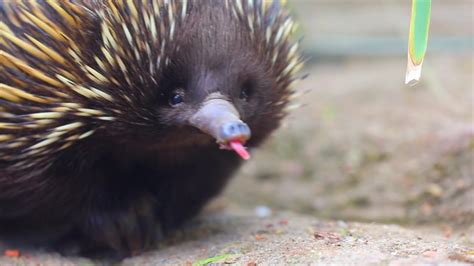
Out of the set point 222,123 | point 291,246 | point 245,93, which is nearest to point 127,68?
point 245,93

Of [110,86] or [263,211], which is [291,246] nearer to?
[110,86]

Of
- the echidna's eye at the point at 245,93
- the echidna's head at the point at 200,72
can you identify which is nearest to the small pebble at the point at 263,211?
the echidna's head at the point at 200,72

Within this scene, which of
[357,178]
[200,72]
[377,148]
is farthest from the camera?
[377,148]

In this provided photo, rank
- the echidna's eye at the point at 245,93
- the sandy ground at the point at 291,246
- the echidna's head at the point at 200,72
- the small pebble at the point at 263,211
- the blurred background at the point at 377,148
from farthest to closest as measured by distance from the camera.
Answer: the small pebble at the point at 263,211, the blurred background at the point at 377,148, the echidna's eye at the point at 245,93, the echidna's head at the point at 200,72, the sandy ground at the point at 291,246

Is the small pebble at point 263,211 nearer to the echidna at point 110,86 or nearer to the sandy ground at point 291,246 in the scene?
the sandy ground at point 291,246

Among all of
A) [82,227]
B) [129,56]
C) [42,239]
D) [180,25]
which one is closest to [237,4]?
[180,25]

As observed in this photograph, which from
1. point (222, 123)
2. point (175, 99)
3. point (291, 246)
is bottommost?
point (291, 246)

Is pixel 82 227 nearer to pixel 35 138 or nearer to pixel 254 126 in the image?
pixel 35 138

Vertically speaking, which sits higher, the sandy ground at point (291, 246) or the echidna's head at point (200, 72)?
the echidna's head at point (200, 72)
